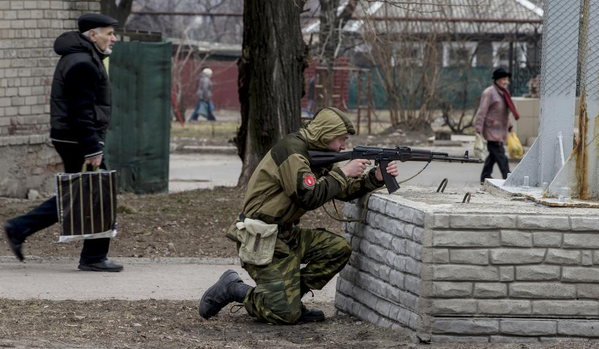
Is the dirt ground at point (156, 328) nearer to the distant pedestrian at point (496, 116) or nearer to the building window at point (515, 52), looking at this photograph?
the distant pedestrian at point (496, 116)

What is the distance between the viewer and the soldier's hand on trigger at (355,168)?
6.23m

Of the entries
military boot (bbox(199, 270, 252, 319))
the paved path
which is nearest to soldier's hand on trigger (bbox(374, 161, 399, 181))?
military boot (bbox(199, 270, 252, 319))

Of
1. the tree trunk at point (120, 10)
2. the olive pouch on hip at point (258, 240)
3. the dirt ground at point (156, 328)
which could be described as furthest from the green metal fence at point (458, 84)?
the olive pouch on hip at point (258, 240)

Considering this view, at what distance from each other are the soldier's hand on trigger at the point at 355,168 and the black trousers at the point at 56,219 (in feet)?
8.11

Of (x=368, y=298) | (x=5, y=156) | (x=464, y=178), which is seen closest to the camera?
(x=368, y=298)

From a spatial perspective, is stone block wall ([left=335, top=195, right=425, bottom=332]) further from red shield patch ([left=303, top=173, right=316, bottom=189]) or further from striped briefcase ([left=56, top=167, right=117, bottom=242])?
striped briefcase ([left=56, top=167, right=117, bottom=242])

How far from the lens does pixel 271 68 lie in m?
11.5

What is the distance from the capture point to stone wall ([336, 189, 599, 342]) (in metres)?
5.60

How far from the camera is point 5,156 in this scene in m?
12.8

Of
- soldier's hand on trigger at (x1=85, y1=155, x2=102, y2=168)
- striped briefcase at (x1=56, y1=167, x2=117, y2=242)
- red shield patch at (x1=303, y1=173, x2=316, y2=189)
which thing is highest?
red shield patch at (x1=303, y1=173, x2=316, y2=189)

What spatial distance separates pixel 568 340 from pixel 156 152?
875 cm

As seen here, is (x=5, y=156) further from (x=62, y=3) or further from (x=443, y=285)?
(x=443, y=285)

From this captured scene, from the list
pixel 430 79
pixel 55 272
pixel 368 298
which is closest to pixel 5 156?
pixel 55 272

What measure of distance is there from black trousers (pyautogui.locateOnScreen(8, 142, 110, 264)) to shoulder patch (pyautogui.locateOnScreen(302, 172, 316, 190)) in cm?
249
